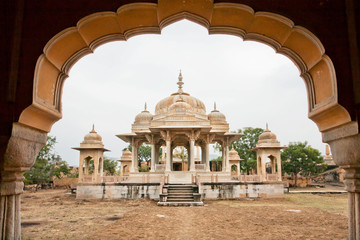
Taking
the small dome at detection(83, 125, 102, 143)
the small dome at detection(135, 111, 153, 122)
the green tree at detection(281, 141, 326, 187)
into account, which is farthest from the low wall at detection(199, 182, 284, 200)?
the green tree at detection(281, 141, 326, 187)

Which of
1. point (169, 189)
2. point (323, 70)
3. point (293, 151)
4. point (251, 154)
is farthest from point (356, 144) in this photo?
point (251, 154)

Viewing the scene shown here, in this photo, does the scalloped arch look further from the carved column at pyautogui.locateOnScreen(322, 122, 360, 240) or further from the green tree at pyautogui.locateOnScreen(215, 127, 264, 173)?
the green tree at pyautogui.locateOnScreen(215, 127, 264, 173)

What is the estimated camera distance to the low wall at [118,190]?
745 inches

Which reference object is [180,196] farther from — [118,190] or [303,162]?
[303,162]

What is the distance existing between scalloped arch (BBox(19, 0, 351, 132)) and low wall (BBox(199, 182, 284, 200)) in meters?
14.9

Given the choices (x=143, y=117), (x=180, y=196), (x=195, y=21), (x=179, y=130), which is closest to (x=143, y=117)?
(x=143, y=117)

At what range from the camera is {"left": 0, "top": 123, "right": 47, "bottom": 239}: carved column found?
4.02 m

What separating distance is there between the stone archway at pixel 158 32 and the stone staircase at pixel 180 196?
11794 mm

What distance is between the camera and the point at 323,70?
14.9 ft

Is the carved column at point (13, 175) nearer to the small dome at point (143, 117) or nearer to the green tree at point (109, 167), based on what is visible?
the small dome at point (143, 117)

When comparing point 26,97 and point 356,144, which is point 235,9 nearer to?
point 356,144

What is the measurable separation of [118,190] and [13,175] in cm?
1555

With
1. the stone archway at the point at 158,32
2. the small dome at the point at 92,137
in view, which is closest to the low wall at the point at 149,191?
the small dome at the point at 92,137

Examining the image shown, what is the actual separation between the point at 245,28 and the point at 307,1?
1096 mm
